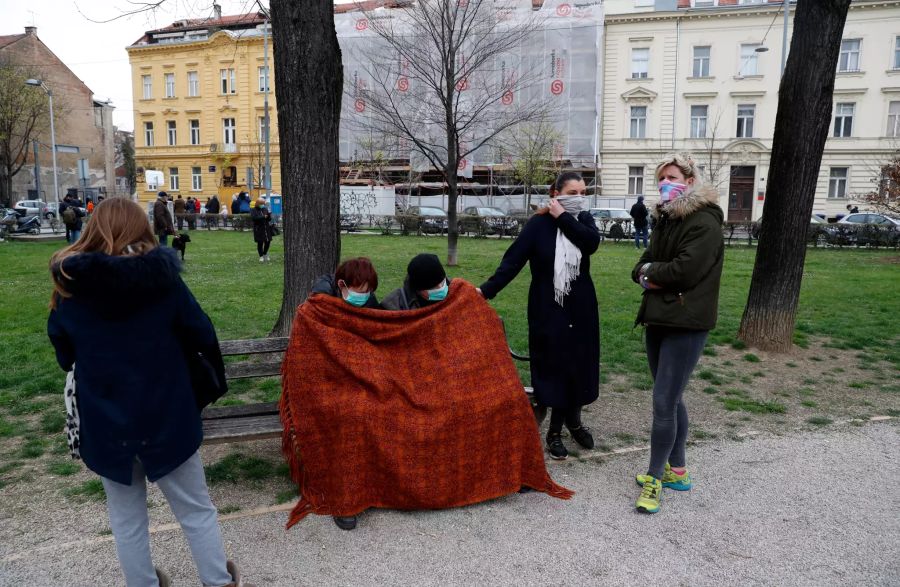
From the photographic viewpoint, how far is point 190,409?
2.71 m

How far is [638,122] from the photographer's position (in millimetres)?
39500

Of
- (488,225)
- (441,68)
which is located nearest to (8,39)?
(488,225)

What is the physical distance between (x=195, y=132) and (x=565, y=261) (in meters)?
49.1

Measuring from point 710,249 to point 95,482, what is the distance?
3.85 meters

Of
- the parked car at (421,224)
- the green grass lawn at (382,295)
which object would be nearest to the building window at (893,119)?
the green grass lawn at (382,295)

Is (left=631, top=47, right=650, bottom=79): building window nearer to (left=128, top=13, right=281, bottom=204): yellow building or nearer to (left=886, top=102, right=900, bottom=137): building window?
(left=886, top=102, right=900, bottom=137): building window

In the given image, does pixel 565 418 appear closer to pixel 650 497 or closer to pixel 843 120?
pixel 650 497

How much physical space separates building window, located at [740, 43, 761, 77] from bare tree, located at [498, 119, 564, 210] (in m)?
11.4

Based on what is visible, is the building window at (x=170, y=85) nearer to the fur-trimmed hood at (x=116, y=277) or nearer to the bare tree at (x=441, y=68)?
the bare tree at (x=441, y=68)

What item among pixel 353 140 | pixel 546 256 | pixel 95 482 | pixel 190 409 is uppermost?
pixel 353 140

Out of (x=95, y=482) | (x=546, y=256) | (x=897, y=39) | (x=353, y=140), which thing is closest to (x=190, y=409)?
(x=95, y=482)

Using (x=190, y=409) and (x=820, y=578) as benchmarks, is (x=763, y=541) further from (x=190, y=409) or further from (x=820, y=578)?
(x=190, y=409)

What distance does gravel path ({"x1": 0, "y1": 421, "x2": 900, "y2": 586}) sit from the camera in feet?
10.5

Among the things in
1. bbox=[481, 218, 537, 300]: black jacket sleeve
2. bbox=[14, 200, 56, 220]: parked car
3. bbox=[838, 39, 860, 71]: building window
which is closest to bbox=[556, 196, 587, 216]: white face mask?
bbox=[481, 218, 537, 300]: black jacket sleeve
